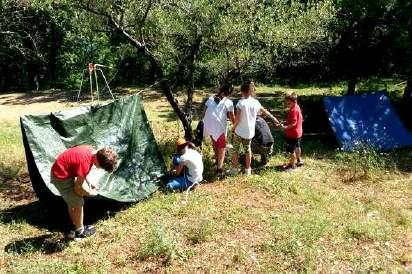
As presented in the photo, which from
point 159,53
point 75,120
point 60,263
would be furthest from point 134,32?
point 60,263

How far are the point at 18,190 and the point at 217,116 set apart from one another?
11.6 ft

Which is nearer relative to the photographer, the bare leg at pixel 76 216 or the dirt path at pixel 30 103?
the bare leg at pixel 76 216

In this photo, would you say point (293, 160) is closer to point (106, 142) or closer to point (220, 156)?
point (220, 156)

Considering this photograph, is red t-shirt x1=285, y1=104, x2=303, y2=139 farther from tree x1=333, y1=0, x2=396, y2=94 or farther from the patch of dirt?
tree x1=333, y1=0, x2=396, y2=94

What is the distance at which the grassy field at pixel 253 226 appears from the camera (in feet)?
19.1

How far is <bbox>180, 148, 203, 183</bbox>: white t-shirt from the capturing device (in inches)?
301

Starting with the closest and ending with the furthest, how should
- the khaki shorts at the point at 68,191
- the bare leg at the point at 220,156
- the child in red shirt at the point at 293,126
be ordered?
the khaki shorts at the point at 68,191 < the bare leg at the point at 220,156 < the child in red shirt at the point at 293,126

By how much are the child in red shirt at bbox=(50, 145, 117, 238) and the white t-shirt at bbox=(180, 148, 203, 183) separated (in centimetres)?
176

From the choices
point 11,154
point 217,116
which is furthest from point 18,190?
point 217,116

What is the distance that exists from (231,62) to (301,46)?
1362 mm

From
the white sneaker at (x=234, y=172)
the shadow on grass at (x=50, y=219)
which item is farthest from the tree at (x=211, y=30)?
the shadow on grass at (x=50, y=219)

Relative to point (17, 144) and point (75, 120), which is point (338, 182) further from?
point (17, 144)

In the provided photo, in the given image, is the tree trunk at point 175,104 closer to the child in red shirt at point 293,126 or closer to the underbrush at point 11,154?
→ the child in red shirt at point 293,126

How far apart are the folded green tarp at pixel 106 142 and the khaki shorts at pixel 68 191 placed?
0.67 meters
